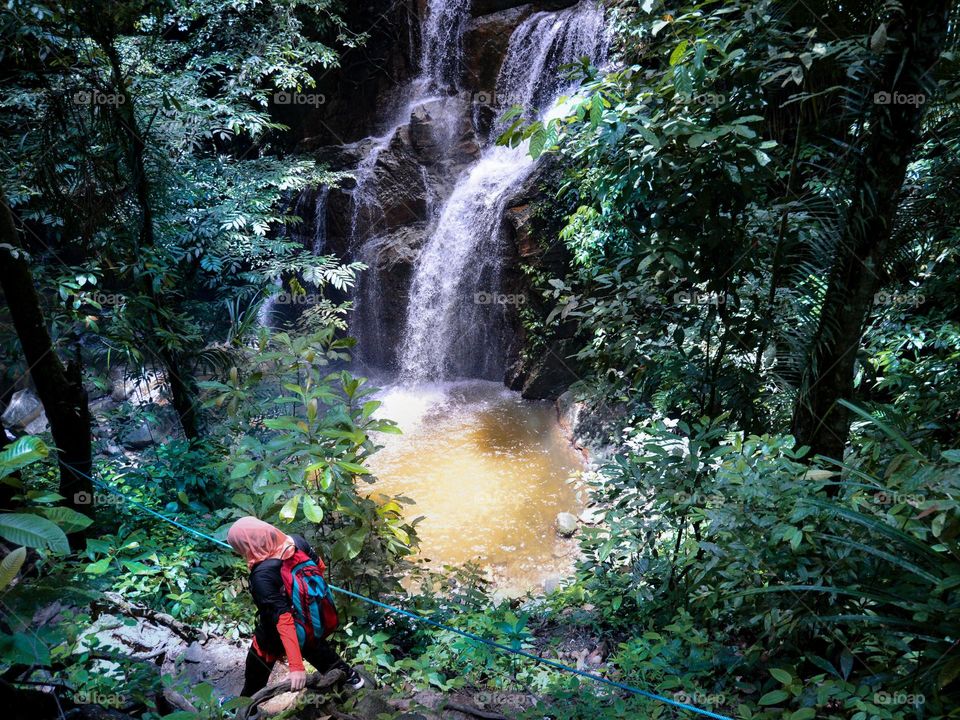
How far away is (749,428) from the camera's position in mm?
3258

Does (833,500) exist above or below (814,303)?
below

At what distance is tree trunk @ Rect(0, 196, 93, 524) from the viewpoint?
3.45 metres

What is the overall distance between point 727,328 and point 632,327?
0.50 meters

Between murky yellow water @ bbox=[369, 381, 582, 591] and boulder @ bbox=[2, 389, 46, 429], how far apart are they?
198 inches

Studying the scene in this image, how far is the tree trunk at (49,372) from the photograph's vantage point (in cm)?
345

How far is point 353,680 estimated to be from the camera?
2.75 meters

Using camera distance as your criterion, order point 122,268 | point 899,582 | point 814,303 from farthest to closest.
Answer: point 122,268 → point 814,303 → point 899,582

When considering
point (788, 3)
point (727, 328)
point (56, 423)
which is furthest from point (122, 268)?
point (788, 3)

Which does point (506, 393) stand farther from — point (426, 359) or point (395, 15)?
point (395, 15)
